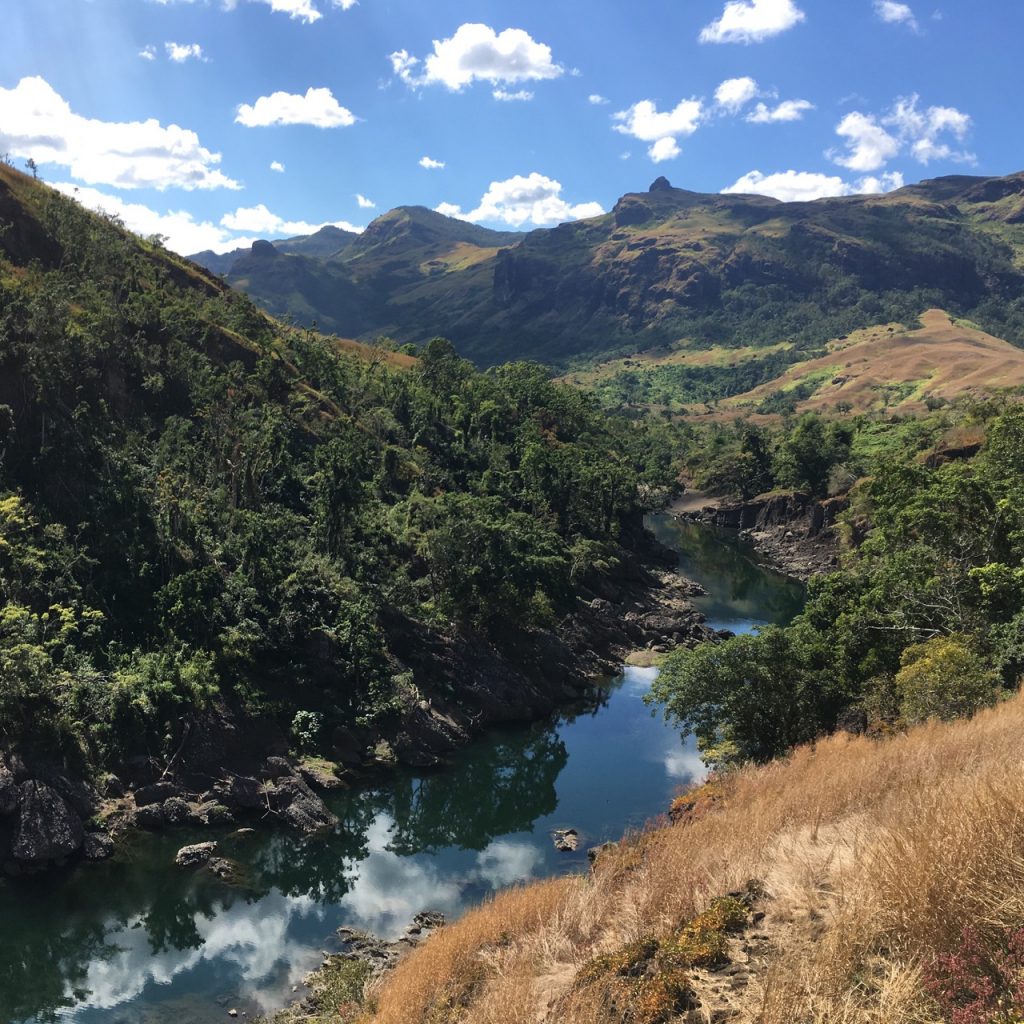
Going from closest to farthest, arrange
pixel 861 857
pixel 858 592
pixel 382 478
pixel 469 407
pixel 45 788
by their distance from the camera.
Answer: pixel 861 857 → pixel 45 788 → pixel 858 592 → pixel 382 478 → pixel 469 407

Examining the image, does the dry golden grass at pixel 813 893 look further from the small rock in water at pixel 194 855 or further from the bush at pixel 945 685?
the small rock in water at pixel 194 855

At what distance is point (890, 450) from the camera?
108 metres

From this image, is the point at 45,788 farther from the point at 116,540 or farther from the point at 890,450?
the point at 890,450

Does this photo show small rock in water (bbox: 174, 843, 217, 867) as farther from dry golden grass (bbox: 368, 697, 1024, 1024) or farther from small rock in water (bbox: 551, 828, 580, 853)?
dry golden grass (bbox: 368, 697, 1024, 1024)

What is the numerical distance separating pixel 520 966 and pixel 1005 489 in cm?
4326

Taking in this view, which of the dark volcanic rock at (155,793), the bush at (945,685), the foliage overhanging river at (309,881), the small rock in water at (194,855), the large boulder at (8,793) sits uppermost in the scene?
the bush at (945,685)

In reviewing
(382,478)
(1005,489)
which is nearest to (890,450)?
(1005,489)

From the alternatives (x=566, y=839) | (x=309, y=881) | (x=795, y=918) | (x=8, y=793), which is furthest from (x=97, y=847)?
(x=795, y=918)

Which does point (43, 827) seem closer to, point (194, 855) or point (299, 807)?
point (194, 855)

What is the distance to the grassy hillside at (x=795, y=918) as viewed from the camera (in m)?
9.10

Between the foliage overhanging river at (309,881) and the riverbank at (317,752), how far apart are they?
110 centimetres

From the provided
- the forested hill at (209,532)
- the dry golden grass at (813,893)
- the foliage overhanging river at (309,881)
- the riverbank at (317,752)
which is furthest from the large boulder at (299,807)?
the dry golden grass at (813,893)

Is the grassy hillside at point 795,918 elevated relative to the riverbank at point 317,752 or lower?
elevated

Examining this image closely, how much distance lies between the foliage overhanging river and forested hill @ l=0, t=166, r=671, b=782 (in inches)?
211
